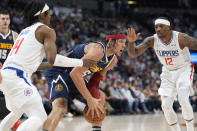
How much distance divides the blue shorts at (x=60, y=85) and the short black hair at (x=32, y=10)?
107 centimetres

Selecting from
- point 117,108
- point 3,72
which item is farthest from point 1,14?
point 117,108

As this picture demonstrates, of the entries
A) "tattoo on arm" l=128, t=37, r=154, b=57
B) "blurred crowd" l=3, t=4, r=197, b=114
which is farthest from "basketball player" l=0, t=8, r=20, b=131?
"blurred crowd" l=3, t=4, r=197, b=114

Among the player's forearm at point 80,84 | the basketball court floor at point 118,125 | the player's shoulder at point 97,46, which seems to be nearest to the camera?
the player's forearm at point 80,84

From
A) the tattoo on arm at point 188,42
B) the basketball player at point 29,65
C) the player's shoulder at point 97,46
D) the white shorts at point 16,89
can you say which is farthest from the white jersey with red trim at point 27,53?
the tattoo on arm at point 188,42

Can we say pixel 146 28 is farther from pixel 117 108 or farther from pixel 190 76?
pixel 190 76

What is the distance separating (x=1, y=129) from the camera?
398cm

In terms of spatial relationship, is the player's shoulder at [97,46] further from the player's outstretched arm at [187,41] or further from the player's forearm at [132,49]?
the player's outstretched arm at [187,41]

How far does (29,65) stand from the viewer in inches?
148

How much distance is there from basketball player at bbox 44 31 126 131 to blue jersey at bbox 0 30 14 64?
3.43 feet

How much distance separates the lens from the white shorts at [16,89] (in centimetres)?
360

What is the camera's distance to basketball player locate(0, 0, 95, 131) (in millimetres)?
3604

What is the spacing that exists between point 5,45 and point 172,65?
2.77 metres

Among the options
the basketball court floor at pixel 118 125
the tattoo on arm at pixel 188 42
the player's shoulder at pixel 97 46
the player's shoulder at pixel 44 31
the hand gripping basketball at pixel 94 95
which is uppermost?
the player's shoulder at pixel 44 31

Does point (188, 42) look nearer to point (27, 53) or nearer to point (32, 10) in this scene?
point (32, 10)
